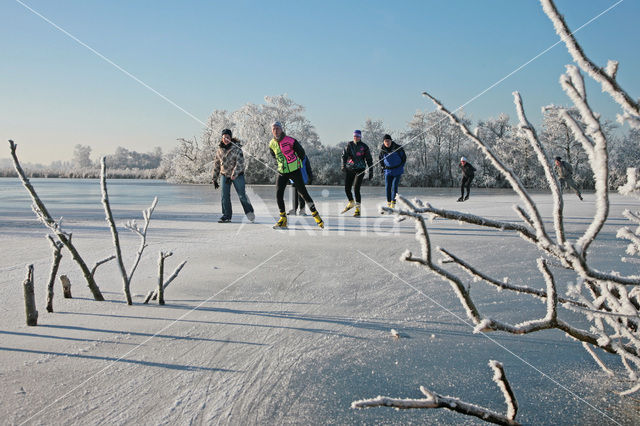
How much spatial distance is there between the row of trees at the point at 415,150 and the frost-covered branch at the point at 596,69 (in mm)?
40311

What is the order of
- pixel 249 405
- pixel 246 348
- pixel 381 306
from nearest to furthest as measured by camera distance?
pixel 249 405
pixel 246 348
pixel 381 306

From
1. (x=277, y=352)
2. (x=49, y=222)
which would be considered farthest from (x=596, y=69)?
(x=49, y=222)

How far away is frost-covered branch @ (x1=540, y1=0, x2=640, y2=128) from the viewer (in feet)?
3.11

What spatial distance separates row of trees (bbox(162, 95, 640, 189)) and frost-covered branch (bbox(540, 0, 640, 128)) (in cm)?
4031

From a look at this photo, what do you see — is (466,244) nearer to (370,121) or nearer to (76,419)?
(76,419)

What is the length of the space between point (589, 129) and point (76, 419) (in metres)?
1.93

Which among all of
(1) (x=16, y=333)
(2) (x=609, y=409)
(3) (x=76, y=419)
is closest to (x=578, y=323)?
(2) (x=609, y=409)

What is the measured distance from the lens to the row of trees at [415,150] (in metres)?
43.0

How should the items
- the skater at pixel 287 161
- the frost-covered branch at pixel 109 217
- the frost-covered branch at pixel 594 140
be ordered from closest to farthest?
the frost-covered branch at pixel 594 140 → the frost-covered branch at pixel 109 217 → the skater at pixel 287 161

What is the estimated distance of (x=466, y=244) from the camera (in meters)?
6.02

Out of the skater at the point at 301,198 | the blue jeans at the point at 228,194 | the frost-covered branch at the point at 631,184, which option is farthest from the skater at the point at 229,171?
the frost-covered branch at the point at 631,184

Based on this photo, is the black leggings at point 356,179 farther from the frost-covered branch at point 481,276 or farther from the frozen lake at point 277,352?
the frost-covered branch at point 481,276

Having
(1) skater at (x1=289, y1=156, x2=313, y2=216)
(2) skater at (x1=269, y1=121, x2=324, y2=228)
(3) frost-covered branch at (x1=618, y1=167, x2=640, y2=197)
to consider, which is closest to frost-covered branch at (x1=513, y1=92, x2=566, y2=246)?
(3) frost-covered branch at (x1=618, y1=167, x2=640, y2=197)

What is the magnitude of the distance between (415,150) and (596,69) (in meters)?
52.4
